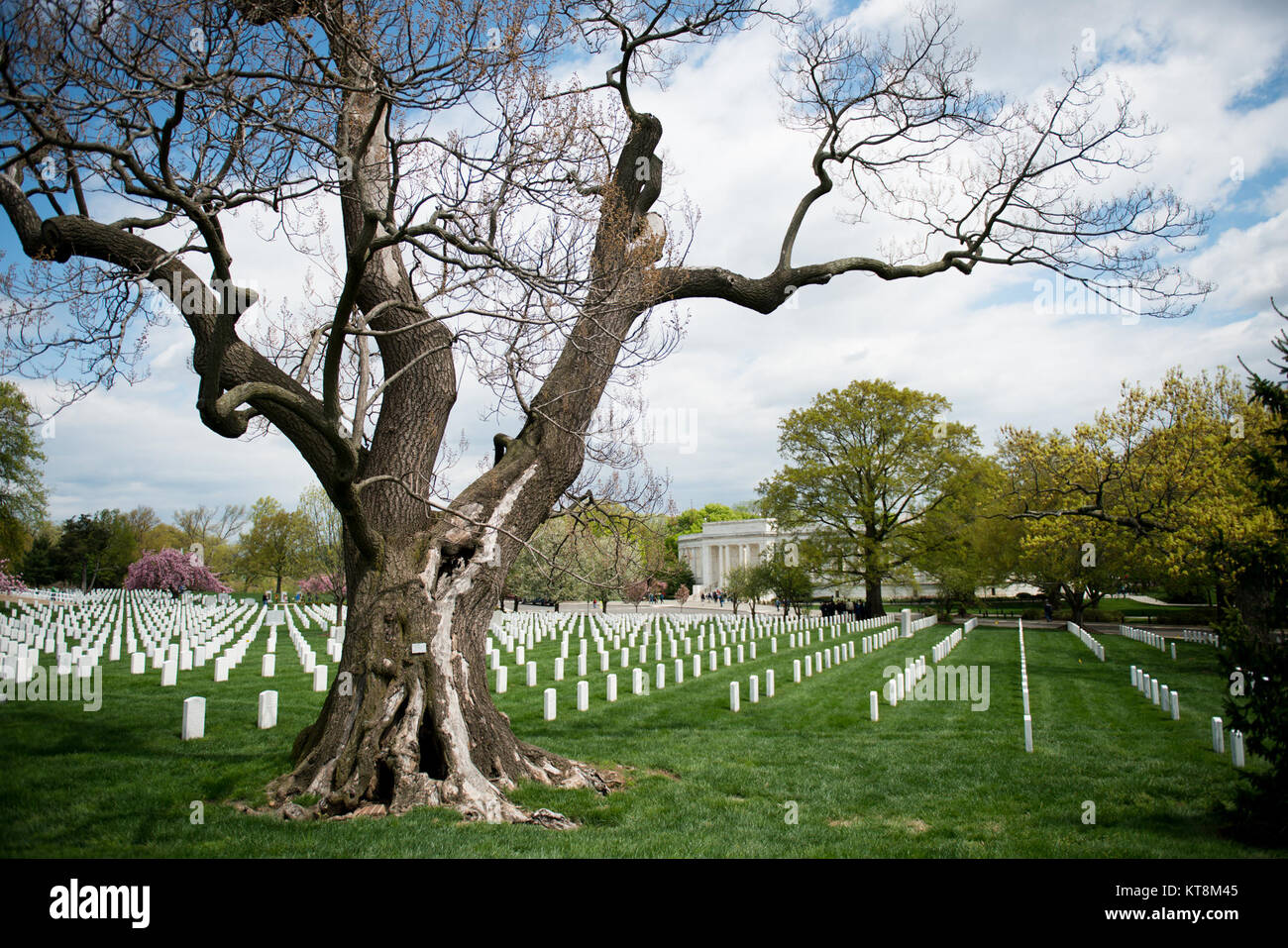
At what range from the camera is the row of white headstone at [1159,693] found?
44.6 feet

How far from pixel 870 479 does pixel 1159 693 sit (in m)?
25.6

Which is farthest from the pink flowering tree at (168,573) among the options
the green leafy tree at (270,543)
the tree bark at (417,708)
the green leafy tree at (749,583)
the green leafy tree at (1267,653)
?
the green leafy tree at (1267,653)

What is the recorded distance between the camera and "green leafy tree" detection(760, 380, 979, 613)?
39.2 meters

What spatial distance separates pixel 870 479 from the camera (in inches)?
1581

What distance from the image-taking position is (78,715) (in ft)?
29.6

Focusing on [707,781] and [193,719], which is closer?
[707,781]

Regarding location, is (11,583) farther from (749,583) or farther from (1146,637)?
(1146,637)

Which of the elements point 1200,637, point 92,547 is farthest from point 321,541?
point 1200,637

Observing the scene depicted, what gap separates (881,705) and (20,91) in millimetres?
15529

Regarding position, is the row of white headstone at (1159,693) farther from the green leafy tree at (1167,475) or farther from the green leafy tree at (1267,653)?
the green leafy tree at (1267,653)

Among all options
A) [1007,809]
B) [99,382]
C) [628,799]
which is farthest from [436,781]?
[1007,809]
